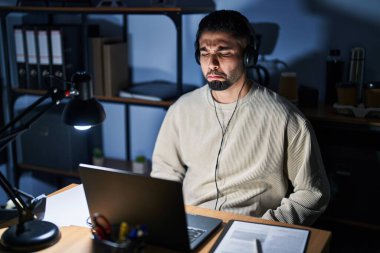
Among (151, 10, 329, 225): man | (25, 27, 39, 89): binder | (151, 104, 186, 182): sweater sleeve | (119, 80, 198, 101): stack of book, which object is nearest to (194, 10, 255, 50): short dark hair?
(151, 10, 329, 225): man

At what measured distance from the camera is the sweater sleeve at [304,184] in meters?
1.56

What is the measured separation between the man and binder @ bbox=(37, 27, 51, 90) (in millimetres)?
1051

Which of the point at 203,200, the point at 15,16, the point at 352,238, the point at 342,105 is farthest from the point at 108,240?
the point at 15,16

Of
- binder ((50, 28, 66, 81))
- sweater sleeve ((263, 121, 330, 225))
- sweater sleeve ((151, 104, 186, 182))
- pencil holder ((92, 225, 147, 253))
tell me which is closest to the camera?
pencil holder ((92, 225, 147, 253))

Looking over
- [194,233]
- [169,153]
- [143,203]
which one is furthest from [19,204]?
[169,153]

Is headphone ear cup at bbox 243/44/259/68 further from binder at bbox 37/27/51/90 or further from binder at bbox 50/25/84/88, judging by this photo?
binder at bbox 37/27/51/90

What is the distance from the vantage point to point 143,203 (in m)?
1.07

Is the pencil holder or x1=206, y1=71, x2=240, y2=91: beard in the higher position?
x1=206, y1=71, x2=240, y2=91: beard

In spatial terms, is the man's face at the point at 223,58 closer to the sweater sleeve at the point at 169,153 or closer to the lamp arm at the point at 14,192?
the sweater sleeve at the point at 169,153

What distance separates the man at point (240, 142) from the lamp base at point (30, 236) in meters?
0.65

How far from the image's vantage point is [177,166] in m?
1.84

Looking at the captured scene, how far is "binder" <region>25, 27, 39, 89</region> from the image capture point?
8.30 feet

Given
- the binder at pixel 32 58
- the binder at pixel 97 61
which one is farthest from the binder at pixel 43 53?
the binder at pixel 97 61

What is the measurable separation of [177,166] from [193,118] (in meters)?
0.20
